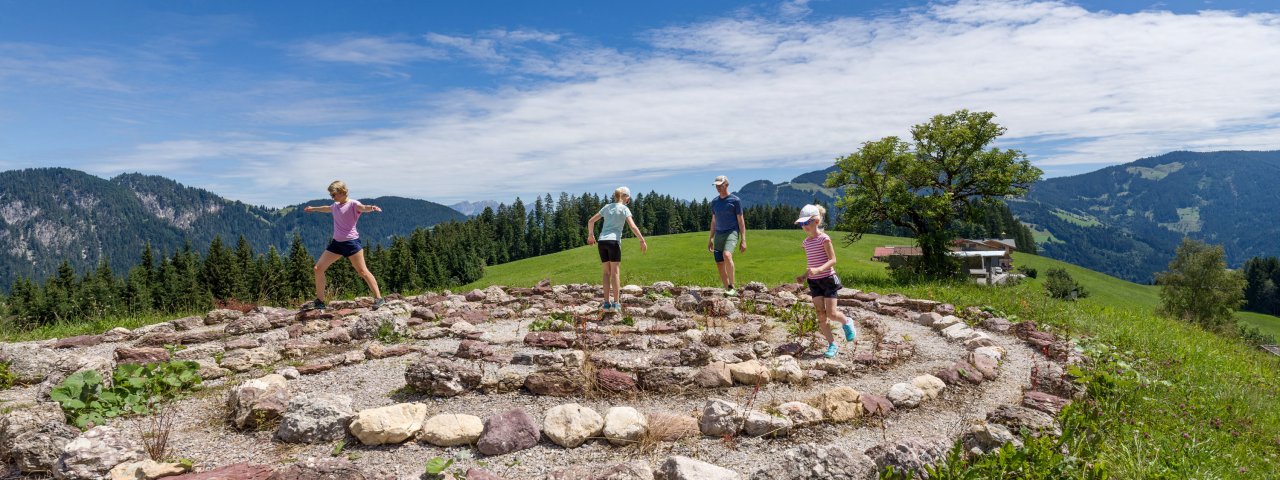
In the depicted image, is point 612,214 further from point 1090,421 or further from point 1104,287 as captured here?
point 1104,287

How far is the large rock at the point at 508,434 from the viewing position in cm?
502

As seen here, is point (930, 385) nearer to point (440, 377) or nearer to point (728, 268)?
point (440, 377)

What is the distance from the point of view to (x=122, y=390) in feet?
19.6

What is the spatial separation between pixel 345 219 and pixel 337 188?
2.31ft

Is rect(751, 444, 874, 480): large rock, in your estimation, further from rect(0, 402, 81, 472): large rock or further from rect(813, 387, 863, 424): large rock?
rect(0, 402, 81, 472): large rock

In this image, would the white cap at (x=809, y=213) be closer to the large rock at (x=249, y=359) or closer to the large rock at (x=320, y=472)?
the large rock at (x=320, y=472)

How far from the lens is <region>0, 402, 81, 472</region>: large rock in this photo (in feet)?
15.1

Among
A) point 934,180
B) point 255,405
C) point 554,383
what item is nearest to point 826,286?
point 554,383

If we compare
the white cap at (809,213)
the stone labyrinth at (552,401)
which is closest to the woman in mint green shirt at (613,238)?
the stone labyrinth at (552,401)

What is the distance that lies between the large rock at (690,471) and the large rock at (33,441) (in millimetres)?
4816

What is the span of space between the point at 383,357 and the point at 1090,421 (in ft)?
27.9

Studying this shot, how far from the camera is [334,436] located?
524 centimetres

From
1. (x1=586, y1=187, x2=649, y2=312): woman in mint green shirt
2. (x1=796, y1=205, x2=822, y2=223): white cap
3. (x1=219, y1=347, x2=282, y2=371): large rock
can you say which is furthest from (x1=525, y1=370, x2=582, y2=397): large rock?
(x1=586, y1=187, x2=649, y2=312): woman in mint green shirt

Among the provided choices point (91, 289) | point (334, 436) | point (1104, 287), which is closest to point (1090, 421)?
point (334, 436)
